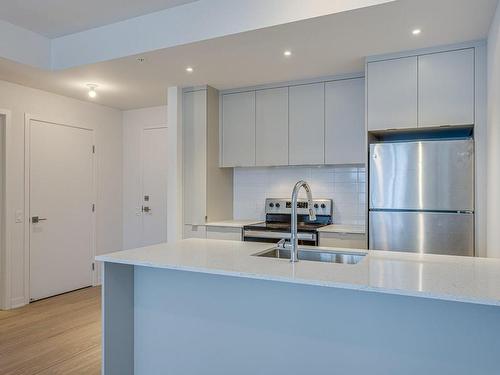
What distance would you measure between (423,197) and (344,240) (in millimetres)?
808

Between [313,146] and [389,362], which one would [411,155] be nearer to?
[313,146]

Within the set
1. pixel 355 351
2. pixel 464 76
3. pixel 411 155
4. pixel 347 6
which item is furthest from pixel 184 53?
pixel 355 351

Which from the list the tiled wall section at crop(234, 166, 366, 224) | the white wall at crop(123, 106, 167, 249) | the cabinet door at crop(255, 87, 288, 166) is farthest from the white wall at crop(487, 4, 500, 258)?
the white wall at crop(123, 106, 167, 249)

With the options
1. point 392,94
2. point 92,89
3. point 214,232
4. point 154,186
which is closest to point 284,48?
point 392,94

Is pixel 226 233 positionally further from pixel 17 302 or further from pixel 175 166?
pixel 17 302

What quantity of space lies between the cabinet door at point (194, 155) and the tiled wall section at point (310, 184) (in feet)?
2.06

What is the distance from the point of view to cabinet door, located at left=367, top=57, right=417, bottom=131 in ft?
10.4

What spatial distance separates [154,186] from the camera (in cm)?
535

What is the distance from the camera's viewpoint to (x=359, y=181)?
410 cm

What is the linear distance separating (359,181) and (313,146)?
635 millimetres

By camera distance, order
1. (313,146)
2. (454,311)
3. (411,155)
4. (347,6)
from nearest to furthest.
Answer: (454,311)
(347,6)
(411,155)
(313,146)

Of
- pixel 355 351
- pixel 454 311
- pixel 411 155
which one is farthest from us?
pixel 411 155

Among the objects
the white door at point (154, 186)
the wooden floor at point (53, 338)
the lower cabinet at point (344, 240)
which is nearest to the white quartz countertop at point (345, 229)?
the lower cabinet at point (344, 240)

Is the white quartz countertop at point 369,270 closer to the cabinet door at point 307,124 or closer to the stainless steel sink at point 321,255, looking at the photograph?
the stainless steel sink at point 321,255
